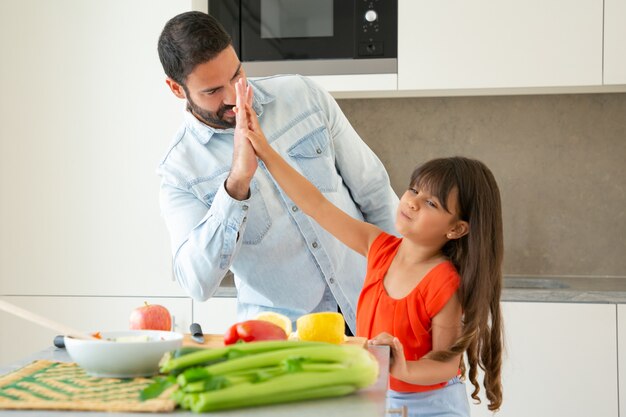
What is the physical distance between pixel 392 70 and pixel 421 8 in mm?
234

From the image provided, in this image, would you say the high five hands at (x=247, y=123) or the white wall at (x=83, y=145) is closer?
the high five hands at (x=247, y=123)

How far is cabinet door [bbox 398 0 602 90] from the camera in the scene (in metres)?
2.92

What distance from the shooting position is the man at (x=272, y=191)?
1.82 metres

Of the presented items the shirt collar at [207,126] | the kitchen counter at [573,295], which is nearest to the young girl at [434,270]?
the shirt collar at [207,126]

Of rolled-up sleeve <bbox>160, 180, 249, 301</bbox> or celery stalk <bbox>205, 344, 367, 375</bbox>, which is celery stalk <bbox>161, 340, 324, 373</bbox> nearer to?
celery stalk <bbox>205, 344, 367, 375</bbox>

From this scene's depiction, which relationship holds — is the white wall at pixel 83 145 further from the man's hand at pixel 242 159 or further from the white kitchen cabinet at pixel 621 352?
the white kitchen cabinet at pixel 621 352

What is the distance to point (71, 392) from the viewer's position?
1.02 m

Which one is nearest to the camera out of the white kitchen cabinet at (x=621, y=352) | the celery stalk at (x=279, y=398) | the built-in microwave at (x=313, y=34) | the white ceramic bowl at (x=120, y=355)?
the celery stalk at (x=279, y=398)

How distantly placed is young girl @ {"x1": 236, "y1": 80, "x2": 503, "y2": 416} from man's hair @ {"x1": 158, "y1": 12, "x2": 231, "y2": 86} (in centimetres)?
12

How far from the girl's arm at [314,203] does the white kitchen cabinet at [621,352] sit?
3.98ft

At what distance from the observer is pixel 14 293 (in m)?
3.06

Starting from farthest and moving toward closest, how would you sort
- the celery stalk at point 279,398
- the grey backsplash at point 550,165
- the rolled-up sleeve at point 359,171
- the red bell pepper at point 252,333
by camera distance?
1. the grey backsplash at point 550,165
2. the rolled-up sleeve at point 359,171
3. the red bell pepper at point 252,333
4. the celery stalk at point 279,398

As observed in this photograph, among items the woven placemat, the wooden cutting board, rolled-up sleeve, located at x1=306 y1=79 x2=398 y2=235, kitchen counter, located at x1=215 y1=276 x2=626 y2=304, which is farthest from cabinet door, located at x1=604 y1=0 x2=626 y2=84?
the woven placemat

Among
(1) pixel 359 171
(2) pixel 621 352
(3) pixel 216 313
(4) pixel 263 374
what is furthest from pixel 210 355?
(2) pixel 621 352
